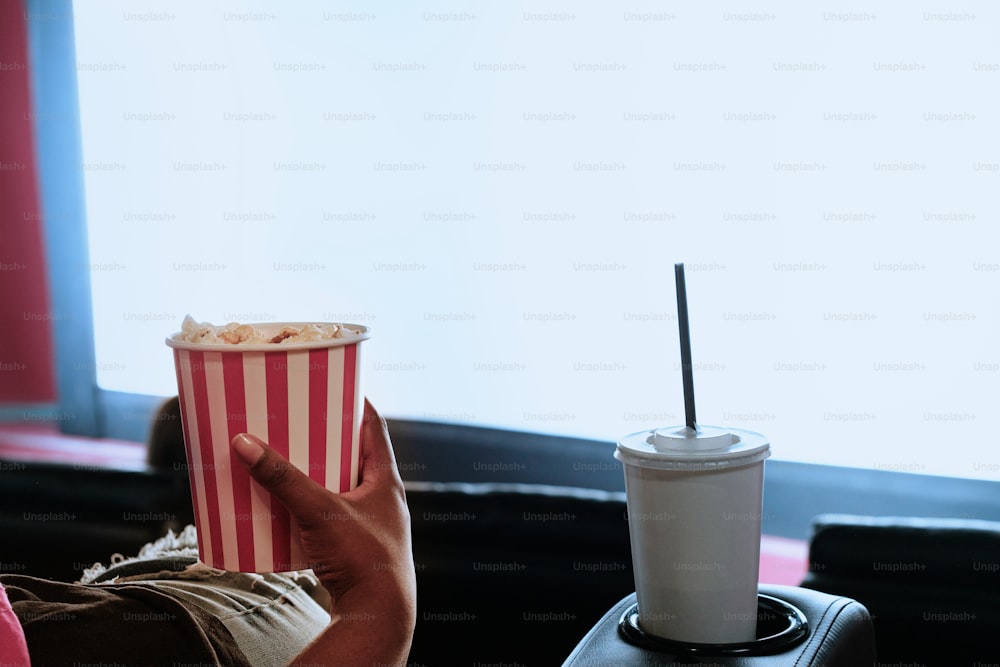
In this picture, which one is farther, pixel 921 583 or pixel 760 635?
pixel 921 583

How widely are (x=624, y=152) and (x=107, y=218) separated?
2933 mm

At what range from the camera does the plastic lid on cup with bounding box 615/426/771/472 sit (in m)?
0.99

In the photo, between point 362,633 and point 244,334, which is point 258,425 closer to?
point 244,334

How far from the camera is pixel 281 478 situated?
91 centimetres

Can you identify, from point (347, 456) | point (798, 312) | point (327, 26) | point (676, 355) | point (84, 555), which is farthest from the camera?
point (327, 26)

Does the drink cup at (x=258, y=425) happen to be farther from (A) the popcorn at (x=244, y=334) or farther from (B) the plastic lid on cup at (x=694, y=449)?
(B) the plastic lid on cup at (x=694, y=449)

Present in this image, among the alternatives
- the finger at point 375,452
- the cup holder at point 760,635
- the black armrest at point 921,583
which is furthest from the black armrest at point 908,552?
the finger at point 375,452

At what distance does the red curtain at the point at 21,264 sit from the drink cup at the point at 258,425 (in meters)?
4.71

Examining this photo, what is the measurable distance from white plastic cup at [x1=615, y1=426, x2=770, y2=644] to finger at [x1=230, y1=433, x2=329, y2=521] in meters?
0.34

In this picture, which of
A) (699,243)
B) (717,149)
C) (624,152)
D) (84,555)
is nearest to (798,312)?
(699,243)

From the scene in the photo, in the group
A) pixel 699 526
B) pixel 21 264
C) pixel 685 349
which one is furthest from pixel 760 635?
pixel 21 264

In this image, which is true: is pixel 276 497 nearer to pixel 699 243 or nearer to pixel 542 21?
pixel 699 243

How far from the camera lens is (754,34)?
11.0ft

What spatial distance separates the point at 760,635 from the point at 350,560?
1.54 feet
